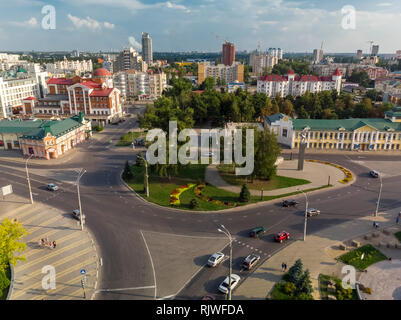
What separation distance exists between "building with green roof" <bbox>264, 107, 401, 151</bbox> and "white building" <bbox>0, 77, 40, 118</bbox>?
87.6m

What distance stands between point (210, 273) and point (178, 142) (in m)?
27.8

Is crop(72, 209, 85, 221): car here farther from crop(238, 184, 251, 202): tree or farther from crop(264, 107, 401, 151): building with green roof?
crop(264, 107, 401, 151): building with green roof

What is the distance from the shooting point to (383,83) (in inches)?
6196

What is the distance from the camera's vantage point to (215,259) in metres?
29.7

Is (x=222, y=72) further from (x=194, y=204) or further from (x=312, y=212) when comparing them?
(x=312, y=212)

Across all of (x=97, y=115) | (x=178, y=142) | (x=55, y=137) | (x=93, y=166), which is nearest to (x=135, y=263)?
(x=178, y=142)

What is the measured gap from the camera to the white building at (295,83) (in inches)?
5192

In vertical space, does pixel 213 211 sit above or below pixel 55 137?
below

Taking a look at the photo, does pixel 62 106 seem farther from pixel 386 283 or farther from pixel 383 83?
pixel 383 83

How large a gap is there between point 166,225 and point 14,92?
9712 cm

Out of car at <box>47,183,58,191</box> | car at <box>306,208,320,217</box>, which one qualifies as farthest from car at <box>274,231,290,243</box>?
car at <box>47,183,58,191</box>

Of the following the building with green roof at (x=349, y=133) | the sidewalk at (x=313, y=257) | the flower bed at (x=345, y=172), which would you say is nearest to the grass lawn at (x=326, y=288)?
the sidewalk at (x=313, y=257)

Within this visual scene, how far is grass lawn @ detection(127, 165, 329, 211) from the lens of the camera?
43.2 metres
